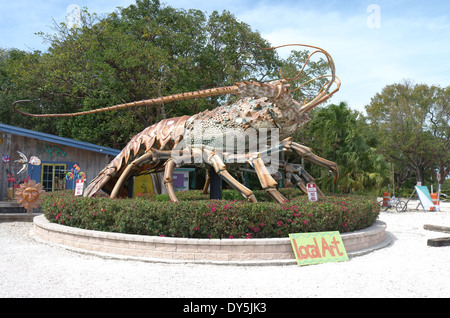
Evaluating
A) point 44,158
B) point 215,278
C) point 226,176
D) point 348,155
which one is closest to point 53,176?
point 44,158

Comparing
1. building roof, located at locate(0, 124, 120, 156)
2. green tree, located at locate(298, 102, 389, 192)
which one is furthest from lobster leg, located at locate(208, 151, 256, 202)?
green tree, located at locate(298, 102, 389, 192)

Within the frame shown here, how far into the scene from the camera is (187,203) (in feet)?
21.1

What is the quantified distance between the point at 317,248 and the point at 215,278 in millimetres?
2134

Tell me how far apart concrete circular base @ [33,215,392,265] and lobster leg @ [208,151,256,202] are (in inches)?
41.3

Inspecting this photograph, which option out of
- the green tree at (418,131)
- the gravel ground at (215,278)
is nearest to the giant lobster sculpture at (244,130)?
the gravel ground at (215,278)

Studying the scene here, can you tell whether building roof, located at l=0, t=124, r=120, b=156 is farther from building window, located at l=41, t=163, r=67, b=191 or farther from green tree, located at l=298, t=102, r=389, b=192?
green tree, located at l=298, t=102, r=389, b=192

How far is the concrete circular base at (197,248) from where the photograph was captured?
592cm

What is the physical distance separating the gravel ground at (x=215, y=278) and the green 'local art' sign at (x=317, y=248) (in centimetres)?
18

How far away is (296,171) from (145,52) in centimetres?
1168

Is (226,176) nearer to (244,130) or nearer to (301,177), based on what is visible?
(244,130)

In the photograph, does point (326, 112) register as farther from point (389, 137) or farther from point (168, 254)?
point (389, 137)

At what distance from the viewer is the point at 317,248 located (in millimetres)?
6195

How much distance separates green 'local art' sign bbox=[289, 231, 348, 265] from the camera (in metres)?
6.01

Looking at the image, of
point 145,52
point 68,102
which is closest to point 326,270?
point 145,52
